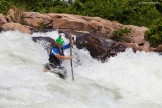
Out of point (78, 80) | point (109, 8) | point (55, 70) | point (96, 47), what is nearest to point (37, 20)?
point (96, 47)

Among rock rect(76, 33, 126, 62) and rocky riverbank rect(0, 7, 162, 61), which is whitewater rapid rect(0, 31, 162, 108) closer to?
rock rect(76, 33, 126, 62)

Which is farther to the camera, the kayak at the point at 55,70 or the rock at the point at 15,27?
the rock at the point at 15,27


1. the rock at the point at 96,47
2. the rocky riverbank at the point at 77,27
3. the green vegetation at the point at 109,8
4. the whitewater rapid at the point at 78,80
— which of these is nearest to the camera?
the whitewater rapid at the point at 78,80

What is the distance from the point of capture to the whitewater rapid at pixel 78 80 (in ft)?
31.2

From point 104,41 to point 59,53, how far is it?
458 cm

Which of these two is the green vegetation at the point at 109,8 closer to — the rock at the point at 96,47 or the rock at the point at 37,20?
the rock at the point at 37,20

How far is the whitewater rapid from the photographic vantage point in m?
9.51

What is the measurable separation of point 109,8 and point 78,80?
9555 millimetres

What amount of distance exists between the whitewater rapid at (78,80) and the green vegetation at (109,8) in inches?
182

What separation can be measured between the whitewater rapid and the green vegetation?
4616 millimetres

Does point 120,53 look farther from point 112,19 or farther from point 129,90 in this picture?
point 112,19

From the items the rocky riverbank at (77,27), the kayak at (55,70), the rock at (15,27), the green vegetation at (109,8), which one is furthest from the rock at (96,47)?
the green vegetation at (109,8)

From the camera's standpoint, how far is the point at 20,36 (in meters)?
16.0

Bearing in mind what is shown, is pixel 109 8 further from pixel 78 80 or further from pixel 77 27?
pixel 78 80
